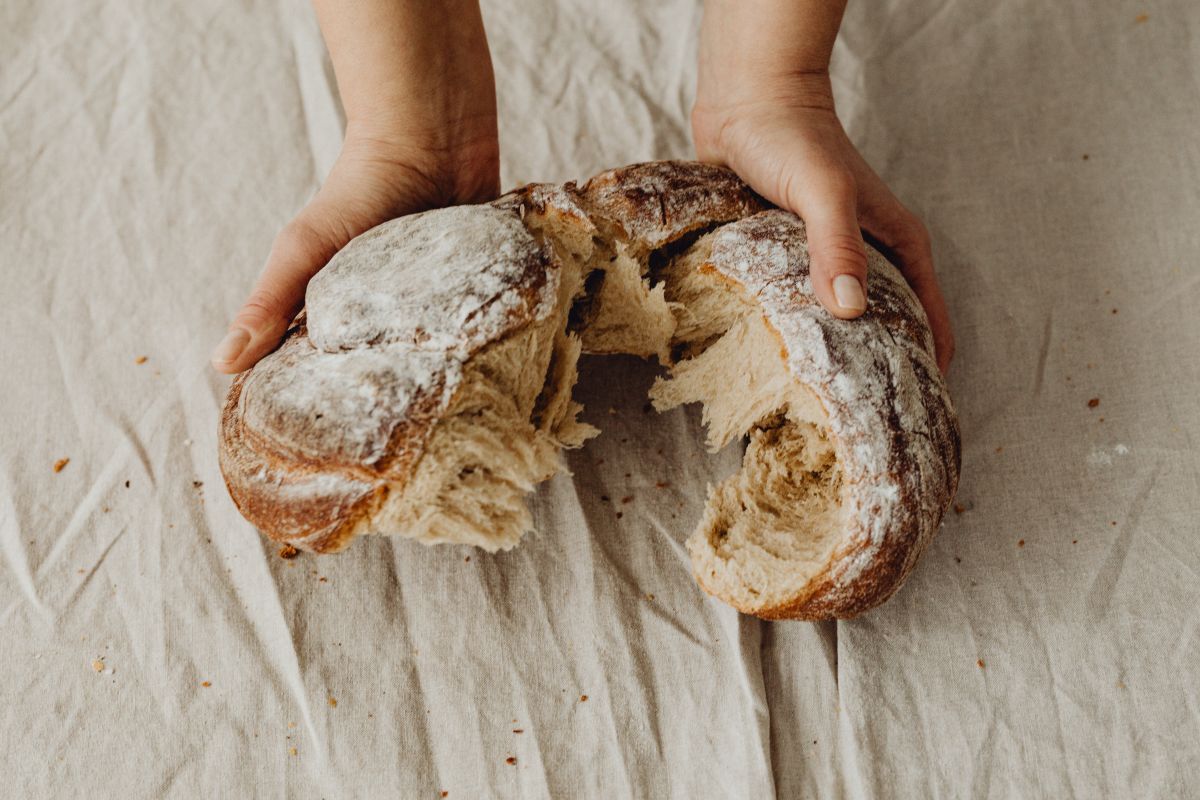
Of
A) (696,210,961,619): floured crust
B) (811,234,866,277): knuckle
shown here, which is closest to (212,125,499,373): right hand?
(696,210,961,619): floured crust

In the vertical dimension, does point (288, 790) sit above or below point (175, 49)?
below

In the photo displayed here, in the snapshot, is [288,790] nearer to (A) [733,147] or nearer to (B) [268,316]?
(B) [268,316]

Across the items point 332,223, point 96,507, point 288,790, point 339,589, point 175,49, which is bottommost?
point 288,790

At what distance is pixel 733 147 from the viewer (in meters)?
2.10

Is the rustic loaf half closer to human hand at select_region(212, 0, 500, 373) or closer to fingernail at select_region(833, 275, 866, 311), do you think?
fingernail at select_region(833, 275, 866, 311)

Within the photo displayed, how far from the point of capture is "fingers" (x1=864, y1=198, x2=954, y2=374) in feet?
6.86

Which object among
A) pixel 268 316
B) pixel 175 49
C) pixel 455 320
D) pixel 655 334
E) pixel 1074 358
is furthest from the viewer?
pixel 175 49

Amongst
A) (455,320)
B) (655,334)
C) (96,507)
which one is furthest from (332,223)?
(96,507)

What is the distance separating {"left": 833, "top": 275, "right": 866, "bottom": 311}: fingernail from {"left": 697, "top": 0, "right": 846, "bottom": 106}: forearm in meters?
0.70

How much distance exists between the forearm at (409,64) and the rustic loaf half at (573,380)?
0.40 metres

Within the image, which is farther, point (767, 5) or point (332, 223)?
point (767, 5)

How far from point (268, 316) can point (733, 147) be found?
1139mm

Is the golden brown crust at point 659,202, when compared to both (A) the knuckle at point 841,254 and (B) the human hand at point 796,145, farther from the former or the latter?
(A) the knuckle at point 841,254

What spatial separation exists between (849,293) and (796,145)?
49 centimetres
